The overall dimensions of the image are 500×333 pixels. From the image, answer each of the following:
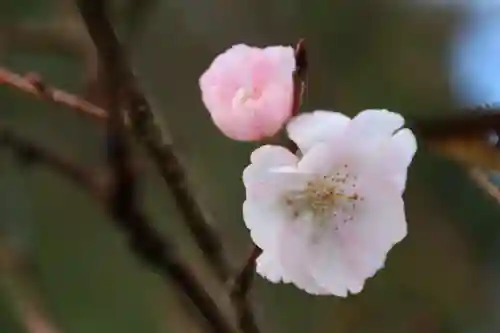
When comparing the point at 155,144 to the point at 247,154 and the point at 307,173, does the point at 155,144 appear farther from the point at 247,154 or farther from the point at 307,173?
the point at 247,154

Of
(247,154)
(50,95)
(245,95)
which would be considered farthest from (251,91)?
(247,154)

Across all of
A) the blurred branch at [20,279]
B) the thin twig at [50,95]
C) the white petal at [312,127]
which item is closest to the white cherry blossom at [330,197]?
the white petal at [312,127]

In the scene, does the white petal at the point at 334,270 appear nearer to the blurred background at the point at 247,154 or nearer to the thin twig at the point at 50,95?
the thin twig at the point at 50,95

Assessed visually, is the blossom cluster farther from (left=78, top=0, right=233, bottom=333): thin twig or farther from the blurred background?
the blurred background

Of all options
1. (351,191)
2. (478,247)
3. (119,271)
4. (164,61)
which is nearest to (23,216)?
(119,271)

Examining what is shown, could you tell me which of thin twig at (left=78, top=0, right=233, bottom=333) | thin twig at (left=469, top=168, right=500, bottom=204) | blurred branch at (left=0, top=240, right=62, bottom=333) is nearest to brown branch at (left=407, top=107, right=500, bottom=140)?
thin twig at (left=469, top=168, right=500, bottom=204)

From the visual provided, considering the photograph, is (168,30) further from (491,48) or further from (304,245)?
(304,245)
